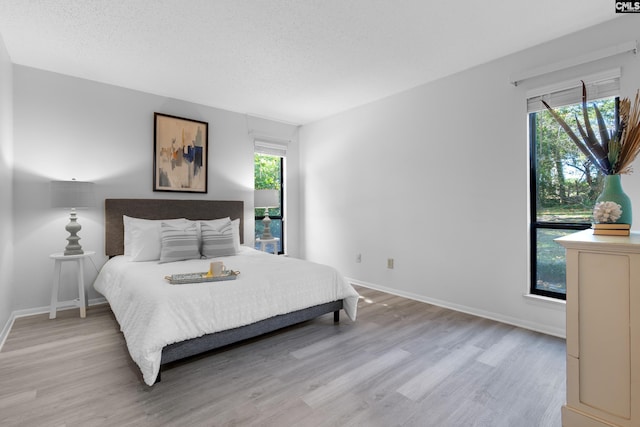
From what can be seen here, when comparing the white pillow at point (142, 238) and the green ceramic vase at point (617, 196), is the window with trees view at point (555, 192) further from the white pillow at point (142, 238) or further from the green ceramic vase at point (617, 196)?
the white pillow at point (142, 238)

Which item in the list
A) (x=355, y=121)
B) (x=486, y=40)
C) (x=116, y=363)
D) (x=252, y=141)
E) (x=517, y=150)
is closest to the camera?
(x=116, y=363)

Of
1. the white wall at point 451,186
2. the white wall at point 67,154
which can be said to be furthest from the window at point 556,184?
the white wall at point 67,154

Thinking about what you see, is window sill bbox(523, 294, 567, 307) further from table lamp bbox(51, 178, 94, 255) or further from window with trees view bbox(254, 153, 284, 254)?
table lamp bbox(51, 178, 94, 255)

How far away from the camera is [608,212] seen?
173 cm

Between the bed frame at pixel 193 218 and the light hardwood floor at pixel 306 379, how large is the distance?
0.48 feet

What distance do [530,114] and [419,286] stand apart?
2.19 metres

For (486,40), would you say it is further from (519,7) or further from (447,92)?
(447,92)

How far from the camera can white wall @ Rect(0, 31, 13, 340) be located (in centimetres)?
271

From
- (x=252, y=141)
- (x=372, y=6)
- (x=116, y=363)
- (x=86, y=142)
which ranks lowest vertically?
(x=116, y=363)

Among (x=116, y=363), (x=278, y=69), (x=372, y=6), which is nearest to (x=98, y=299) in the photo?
(x=116, y=363)

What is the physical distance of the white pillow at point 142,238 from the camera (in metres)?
3.36

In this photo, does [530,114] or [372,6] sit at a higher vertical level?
[372,6]

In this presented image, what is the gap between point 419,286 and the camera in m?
3.85

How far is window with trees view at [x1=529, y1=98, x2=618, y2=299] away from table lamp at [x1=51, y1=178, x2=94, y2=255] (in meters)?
4.48
